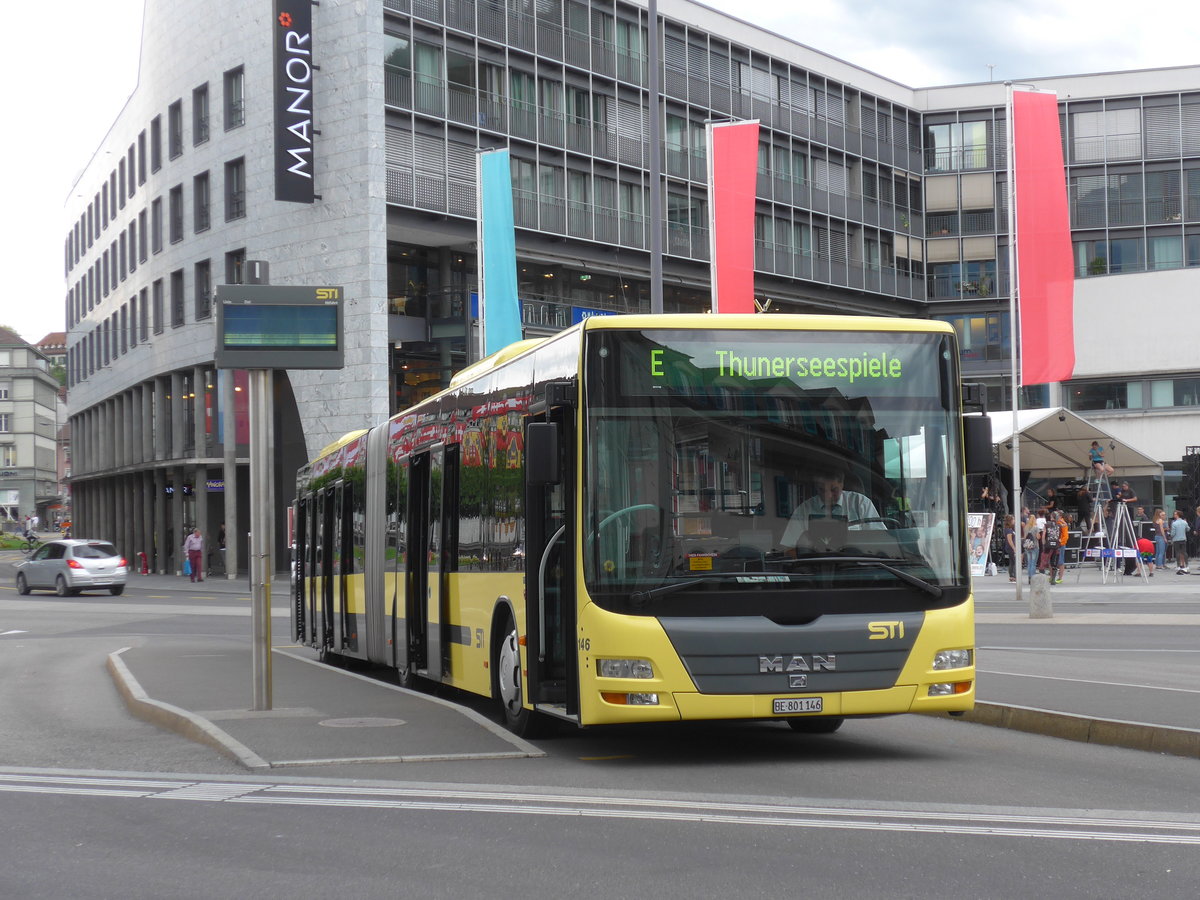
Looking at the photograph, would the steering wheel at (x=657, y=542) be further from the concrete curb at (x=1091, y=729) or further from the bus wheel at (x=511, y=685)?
the concrete curb at (x=1091, y=729)

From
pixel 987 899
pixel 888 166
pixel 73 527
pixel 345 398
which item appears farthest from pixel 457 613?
pixel 73 527

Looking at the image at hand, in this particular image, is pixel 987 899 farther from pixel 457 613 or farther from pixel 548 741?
pixel 457 613

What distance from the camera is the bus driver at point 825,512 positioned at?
32.2ft

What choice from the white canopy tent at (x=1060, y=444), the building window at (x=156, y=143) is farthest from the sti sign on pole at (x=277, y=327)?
the building window at (x=156, y=143)

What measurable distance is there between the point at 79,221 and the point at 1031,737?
8178cm

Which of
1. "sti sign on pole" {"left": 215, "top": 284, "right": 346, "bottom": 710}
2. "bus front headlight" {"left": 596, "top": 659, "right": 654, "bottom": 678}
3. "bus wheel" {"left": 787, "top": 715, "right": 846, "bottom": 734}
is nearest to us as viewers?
"bus front headlight" {"left": 596, "top": 659, "right": 654, "bottom": 678}

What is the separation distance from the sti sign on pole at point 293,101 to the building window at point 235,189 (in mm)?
6510

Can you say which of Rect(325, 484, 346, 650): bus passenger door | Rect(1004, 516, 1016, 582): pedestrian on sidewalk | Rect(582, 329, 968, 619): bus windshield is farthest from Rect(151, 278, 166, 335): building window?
Rect(582, 329, 968, 619): bus windshield

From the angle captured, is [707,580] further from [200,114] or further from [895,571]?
[200,114]

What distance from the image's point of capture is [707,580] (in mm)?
9664

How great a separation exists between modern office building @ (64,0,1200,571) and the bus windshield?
28782 mm

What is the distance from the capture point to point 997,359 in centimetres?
6719

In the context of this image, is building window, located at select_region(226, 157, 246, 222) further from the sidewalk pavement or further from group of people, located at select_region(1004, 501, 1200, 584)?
the sidewalk pavement

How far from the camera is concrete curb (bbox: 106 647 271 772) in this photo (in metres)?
10.1
